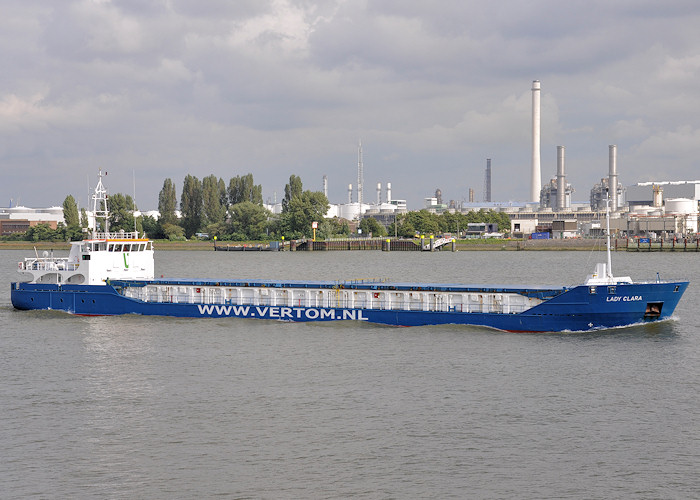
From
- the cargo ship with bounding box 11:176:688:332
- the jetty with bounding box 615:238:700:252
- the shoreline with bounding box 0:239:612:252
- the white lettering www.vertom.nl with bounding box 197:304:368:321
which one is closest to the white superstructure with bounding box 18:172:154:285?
the cargo ship with bounding box 11:176:688:332

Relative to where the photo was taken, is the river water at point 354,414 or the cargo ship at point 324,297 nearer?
the river water at point 354,414

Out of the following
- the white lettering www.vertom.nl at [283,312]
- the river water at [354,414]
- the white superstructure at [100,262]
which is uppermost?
the white superstructure at [100,262]

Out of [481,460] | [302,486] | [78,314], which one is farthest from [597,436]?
[78,314]

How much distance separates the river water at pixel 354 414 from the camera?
23.4 meters

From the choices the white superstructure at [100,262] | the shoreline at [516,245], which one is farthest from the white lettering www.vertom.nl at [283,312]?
the shoreline at [516,245]

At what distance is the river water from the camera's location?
2344cm

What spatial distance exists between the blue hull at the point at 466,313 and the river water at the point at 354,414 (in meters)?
0.99

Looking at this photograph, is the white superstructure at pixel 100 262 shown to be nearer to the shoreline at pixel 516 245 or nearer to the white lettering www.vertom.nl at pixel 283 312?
the white lettering www.vertom.nl at pixel 283 312

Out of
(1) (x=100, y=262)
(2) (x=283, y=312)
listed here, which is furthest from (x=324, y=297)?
(1) (x=100, y=262)

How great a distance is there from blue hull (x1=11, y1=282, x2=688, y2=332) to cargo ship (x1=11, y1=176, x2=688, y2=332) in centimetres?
6

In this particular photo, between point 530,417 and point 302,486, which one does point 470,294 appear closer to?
point 530,417

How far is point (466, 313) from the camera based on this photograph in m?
46.3

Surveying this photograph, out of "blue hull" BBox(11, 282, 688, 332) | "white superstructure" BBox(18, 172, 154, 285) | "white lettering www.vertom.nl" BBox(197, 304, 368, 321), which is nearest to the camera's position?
"blue hull" BBox(11, 282, 688, 332)

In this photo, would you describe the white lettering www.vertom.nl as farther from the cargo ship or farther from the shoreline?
the shoreline
